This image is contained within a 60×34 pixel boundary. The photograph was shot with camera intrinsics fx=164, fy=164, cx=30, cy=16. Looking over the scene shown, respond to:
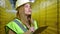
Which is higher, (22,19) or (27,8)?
(27,8)

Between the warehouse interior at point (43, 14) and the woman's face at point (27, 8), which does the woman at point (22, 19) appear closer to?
the woman's face at point (27, 8)

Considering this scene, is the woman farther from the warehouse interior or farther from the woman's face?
the warehouse interior

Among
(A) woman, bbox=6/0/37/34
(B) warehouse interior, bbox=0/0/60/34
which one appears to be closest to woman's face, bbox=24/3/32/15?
(A) woman, bbox=6/0/37/34

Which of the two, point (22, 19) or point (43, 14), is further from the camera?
point (43, 14)

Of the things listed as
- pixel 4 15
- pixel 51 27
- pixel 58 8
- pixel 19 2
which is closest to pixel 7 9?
pixel 4 15

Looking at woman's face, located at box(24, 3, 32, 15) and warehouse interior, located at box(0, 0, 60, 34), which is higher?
woman's face, located at box(24, 3, 32, 15)

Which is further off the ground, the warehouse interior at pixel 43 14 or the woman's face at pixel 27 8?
the woman's face at pixel 27 8

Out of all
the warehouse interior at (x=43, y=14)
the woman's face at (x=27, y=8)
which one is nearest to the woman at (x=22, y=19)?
the woman's face at (x=27, y=8)

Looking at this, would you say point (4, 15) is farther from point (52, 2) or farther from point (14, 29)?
→ point (14, 29)

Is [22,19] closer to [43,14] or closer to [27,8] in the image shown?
[27,8]

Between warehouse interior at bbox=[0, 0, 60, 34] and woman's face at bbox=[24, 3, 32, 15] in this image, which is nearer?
woman's face at bbox=[24, 3, 32, 15]

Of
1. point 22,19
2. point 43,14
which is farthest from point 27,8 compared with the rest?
point 43,14

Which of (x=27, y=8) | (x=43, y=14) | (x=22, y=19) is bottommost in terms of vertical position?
(x=43, y=14)

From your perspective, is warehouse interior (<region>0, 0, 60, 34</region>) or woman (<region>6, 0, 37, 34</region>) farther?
warehouse interior (<region>0, 0, 60, 34</region>)
